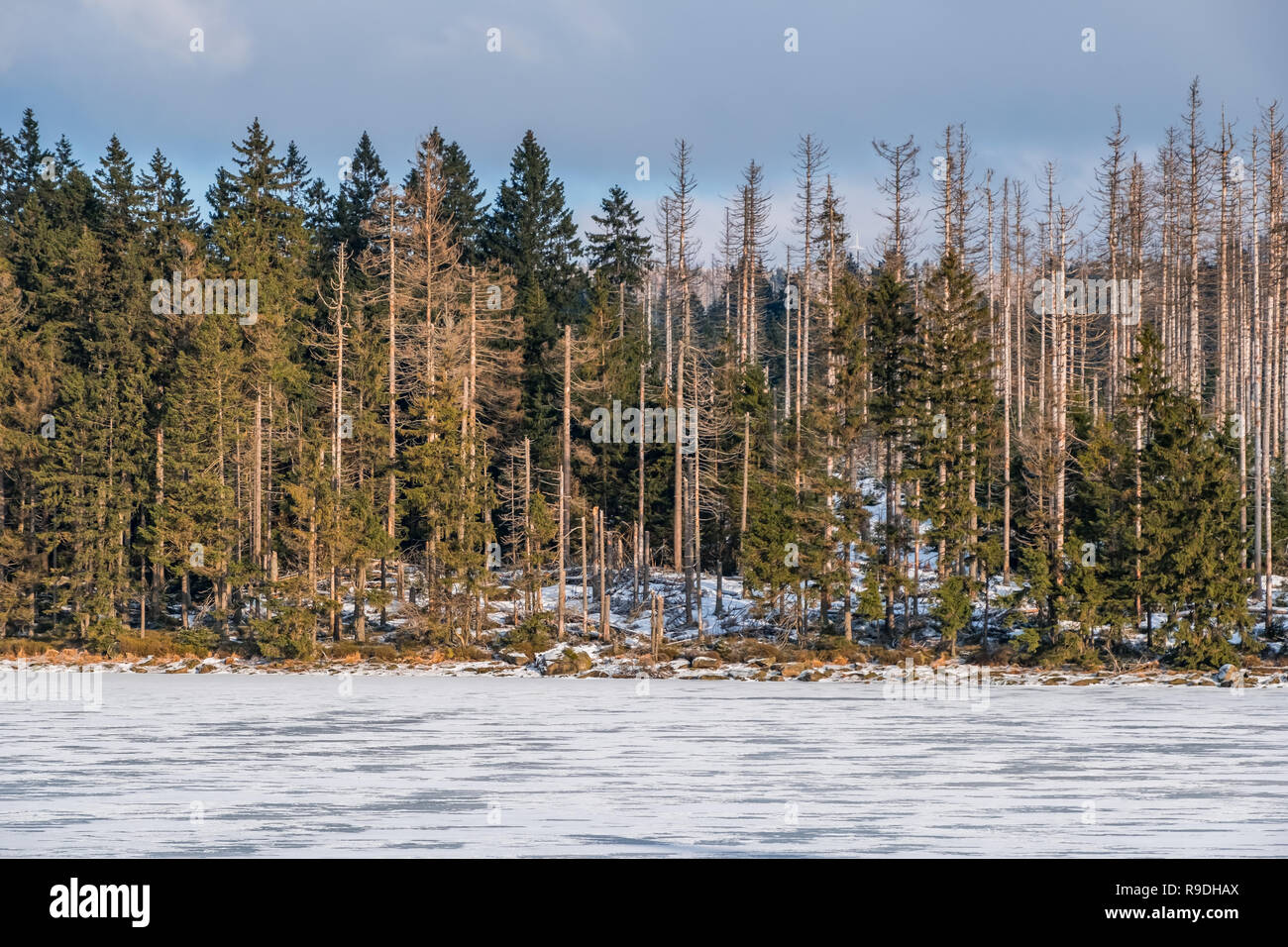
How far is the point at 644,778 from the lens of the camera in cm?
1662

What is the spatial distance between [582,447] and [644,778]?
38.6 m

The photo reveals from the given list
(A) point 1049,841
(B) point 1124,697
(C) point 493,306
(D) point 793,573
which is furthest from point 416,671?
(A) point 1049,841

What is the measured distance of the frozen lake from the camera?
12.1 m

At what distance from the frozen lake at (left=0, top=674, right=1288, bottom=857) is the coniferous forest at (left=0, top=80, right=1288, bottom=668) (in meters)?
11.3

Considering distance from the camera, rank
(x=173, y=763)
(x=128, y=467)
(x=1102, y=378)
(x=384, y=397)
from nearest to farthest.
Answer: (x=173, y=763) → (x=128, y=467) → (x=384, y=397) → (x=1102, y=378)
